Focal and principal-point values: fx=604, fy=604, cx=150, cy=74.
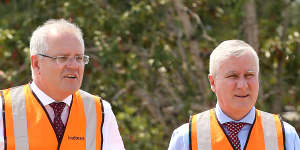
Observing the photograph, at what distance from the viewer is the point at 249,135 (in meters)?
→ 3.57

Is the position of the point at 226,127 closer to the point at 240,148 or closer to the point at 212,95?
the point at 240,148

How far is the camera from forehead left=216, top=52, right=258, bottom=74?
136 inches

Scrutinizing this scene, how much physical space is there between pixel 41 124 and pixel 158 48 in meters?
2.70

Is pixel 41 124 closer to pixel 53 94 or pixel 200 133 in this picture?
pixel 53 94

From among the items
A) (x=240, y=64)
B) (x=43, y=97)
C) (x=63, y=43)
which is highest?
(x=63, y=43)

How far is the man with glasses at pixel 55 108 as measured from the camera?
371cm

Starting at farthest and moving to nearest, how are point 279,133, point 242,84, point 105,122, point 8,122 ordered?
point 105,122 < point 8,122 < point 279,133 < point 242,84

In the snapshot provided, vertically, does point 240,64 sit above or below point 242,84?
above

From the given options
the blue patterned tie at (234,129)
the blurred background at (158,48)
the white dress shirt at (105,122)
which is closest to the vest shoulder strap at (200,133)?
the blue patterned tie at (234,129)

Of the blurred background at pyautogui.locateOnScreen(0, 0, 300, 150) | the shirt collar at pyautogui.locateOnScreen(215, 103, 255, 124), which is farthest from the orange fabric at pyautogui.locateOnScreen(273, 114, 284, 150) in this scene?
the blurred background at pyautogui.locateOnScreen(0, 0, 300, 150)

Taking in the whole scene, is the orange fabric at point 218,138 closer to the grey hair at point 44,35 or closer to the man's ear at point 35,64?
the grey hair at point 44,35

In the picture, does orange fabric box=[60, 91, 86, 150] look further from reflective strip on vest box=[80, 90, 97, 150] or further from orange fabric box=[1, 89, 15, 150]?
orange fabric box=[1, 89, 15, 150]

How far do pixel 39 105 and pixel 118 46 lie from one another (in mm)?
2647

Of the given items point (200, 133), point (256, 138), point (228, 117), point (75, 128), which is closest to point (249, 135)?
point (256, 138)
